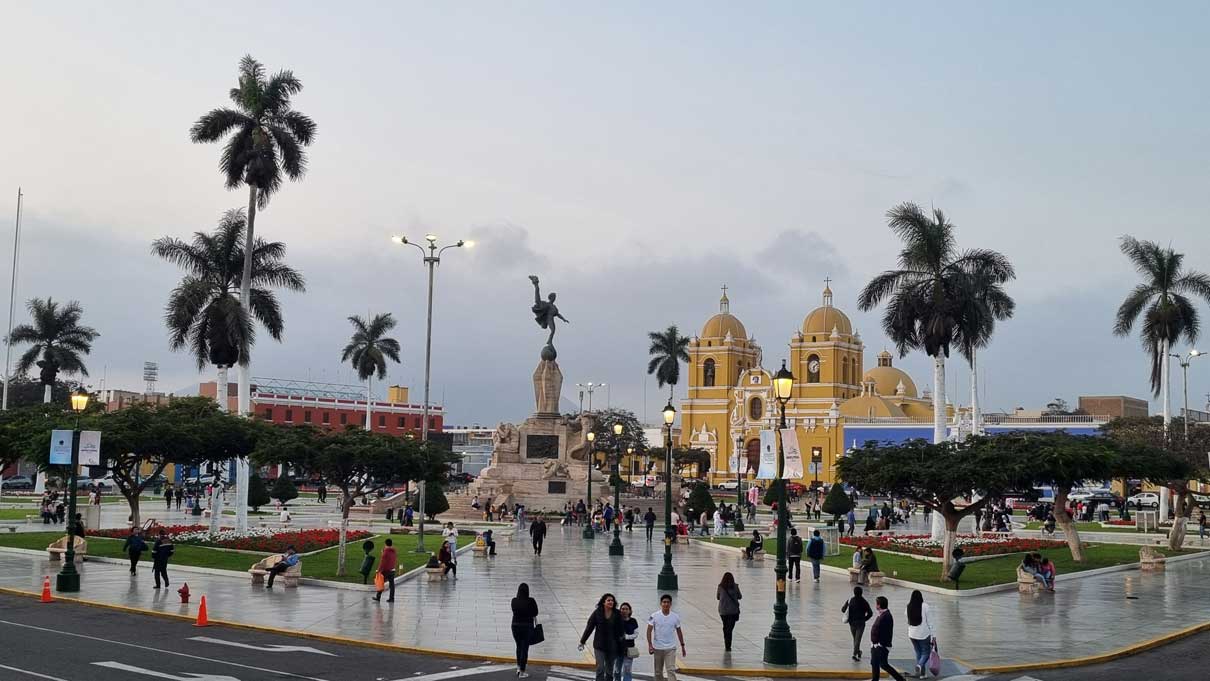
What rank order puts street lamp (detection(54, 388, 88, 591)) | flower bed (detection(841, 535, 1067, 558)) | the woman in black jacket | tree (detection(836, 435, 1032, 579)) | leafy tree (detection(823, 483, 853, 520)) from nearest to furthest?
the woman in black jacket
street lamp (detection(54, 388, 88, 591))
tree (detection(836, 435, 1032, 579))
flower bed (detection(841, 535, 1067, 558))
leafy tree (detection(823, 483, 853, 520))

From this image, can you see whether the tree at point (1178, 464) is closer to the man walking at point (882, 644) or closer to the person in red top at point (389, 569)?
the man walking at point (882, 644)

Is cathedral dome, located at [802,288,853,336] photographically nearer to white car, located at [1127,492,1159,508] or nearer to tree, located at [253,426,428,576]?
white car, located at [1127,492,1159,508]

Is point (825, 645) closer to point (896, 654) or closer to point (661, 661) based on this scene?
point (896, 654)

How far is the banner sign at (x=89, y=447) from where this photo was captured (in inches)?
1047

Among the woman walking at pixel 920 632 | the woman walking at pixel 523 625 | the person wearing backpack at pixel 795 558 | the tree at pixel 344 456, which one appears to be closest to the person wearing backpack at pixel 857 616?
the woman walking at pixel 920 632

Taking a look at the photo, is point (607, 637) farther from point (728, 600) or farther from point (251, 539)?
point (251, 539)

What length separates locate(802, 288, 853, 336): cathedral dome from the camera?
11612 cm

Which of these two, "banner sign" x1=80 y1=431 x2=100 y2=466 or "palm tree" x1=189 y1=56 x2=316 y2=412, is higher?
"palm tree" x1=189 y1=56 x2=316 y2=412

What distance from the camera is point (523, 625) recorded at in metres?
15.8

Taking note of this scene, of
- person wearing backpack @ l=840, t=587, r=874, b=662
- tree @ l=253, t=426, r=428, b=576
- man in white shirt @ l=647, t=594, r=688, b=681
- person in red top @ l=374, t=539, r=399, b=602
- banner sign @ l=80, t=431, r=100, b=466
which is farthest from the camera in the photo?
tree @ l=253, t=426, r=428, b=576

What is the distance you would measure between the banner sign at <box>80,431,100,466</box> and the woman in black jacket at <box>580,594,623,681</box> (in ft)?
56.6

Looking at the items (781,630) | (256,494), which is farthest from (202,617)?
(256,494)

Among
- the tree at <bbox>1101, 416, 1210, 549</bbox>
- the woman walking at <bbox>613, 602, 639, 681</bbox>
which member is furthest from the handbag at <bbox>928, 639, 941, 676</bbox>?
the tree at <bbox>1101, 416, 1210, 549</bbox>

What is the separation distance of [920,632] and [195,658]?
10786mm
